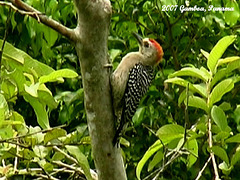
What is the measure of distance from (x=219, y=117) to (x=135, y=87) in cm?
77

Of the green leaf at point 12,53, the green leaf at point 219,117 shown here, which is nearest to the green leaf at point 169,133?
the green leaf at point 219,117

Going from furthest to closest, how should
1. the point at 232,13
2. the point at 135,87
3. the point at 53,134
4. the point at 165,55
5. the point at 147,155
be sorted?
the point at 165,55, the point at 232,13, the point at 135,87, the point at 147,155, the point at 53,134

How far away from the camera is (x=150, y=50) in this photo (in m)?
3.48

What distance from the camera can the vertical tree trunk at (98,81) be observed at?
2119 millimetres

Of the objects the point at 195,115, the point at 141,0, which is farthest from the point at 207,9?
the point at 195,115

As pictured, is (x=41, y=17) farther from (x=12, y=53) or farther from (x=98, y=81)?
(x=98, y=81)

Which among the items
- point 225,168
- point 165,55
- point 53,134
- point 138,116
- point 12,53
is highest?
point 12,53

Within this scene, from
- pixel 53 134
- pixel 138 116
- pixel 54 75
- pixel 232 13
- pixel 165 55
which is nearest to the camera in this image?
pixel 54 75

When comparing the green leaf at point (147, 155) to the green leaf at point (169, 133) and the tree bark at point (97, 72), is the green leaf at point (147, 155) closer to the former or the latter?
the green leaf at point (169, 133)

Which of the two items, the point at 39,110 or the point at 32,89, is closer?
the point at 32,89

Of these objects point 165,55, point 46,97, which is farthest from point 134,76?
point 46,97

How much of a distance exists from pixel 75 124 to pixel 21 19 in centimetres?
84

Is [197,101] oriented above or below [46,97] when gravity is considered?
below

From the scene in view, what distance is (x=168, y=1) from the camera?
3.12 meters
